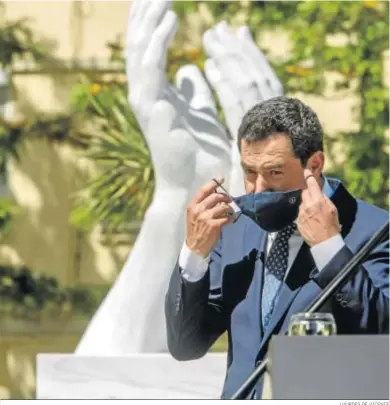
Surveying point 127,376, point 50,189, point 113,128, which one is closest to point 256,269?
point 127,376

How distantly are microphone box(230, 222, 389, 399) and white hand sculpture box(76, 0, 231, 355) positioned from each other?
2.68m

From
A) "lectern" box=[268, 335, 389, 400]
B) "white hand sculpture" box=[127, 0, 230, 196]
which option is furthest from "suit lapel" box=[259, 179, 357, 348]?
"white hand sculpture" box=[127, 0, 230, 196]

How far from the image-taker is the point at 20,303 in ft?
41.0

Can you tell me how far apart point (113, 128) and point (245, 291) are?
619cm

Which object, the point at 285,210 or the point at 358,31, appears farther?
the point at 358,31

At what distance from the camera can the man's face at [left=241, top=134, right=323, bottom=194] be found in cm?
366

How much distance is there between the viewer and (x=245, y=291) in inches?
140

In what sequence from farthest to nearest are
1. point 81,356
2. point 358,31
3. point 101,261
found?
point 101,261, point 358,31, point 81,356

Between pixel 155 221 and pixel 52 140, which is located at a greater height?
pixel 155 221

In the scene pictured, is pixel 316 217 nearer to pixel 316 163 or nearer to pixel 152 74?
pixel 316 163

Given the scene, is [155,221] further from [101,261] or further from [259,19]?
[101,261]

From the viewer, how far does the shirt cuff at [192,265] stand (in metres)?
3.52

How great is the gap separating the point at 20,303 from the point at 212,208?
906 cm

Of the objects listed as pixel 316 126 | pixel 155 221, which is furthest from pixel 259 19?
pixel 316 126
